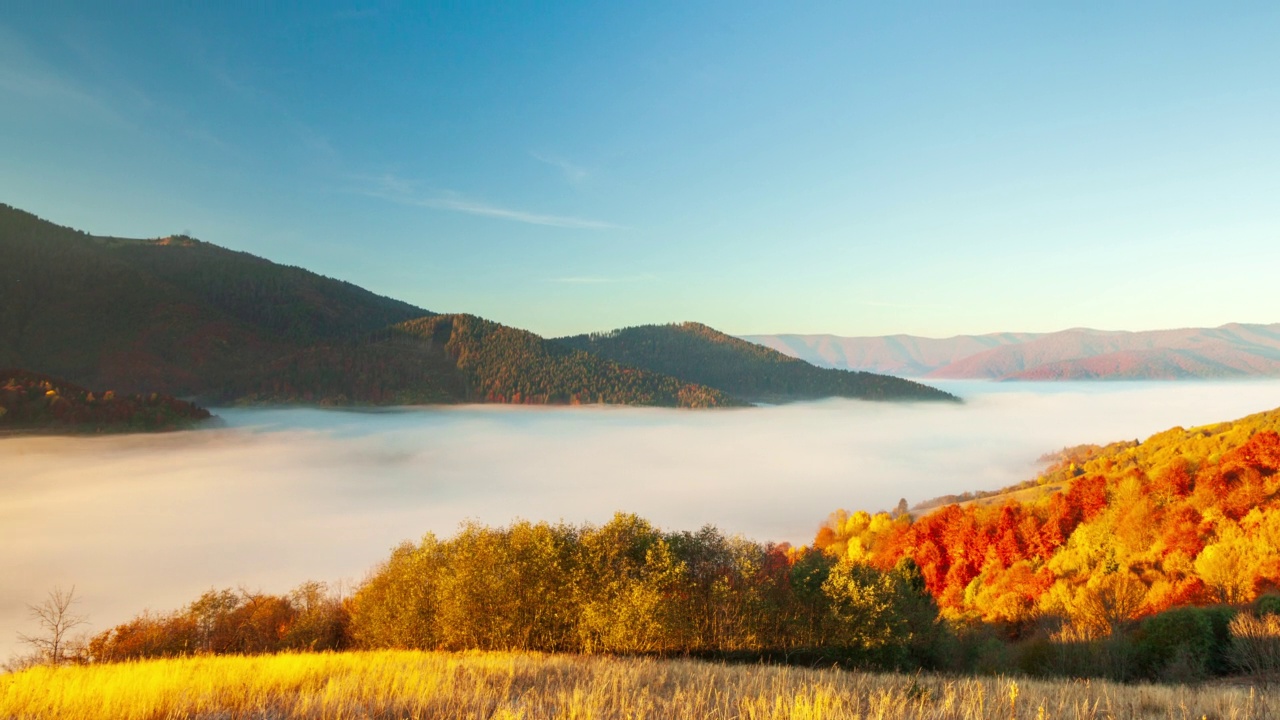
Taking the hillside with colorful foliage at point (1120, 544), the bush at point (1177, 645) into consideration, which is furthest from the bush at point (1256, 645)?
the hillside with colorful foliage at point (1120, 544)

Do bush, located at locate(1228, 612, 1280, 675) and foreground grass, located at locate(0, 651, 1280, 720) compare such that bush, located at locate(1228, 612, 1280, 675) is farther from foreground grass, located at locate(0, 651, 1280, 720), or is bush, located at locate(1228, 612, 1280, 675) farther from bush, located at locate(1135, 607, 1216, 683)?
foreground grass, located at locate(0, 651, 1280, 720)

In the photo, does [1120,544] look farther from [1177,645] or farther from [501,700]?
[501,700]

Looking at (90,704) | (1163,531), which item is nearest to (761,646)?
(90,704)

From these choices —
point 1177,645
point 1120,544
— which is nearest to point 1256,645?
point 1177,645

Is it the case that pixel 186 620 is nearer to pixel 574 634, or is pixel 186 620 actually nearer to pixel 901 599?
pixel 574 634

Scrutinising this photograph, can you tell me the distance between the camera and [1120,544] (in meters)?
75.8

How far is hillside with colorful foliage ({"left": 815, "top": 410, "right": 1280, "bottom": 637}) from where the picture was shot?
52375 mm

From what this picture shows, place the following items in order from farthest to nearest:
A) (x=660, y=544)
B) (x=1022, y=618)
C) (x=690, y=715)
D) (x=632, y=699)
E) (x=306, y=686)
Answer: (x=1022, y=618) < (x=660, y=544) < (x=306, y=686) < (x=632, y=699) < (x=690, y=715)

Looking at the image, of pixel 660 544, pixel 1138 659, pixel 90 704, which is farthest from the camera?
pixel 660 544

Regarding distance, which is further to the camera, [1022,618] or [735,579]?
[1022,618]

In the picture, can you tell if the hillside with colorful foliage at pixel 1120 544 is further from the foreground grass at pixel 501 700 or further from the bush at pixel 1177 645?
the foreground grass at pixel 501 700

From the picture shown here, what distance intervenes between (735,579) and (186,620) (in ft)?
235

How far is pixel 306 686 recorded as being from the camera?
13258mm

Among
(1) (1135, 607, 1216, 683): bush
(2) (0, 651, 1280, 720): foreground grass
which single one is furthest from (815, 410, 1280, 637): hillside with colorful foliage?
(2) (0, 651, 1280, 720): foreground grass
